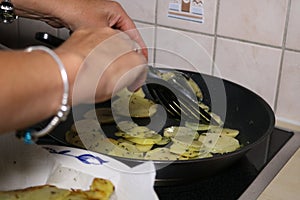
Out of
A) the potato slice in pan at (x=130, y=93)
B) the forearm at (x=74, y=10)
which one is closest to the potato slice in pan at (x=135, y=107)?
the potato slice in pan at (x=130, y=93)

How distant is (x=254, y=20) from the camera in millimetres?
997

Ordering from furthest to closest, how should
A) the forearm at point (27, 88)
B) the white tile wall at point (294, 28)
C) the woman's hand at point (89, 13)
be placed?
the white tile wall at point (294, 28), the woman's hand at point (89, 13), the forearm at point (27, 88)

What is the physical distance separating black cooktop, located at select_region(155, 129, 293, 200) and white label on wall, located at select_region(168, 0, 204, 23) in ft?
0.96

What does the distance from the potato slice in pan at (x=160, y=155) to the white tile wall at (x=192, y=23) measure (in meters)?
0.30

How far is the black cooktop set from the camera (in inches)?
31.0

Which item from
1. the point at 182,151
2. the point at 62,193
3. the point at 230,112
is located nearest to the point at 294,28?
the point at 230,112

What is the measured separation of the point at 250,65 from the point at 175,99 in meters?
0.18

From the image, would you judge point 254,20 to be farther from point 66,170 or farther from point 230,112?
point 66,170

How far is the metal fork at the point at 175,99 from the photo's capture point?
94cm

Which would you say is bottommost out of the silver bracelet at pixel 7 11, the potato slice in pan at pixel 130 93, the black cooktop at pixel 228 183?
the black cooktop at pixel 228 183

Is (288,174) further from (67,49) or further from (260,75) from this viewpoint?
(67,49)

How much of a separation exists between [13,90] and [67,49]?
0.10 meters

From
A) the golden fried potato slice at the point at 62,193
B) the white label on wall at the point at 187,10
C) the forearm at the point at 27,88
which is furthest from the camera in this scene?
the white label on wall at the point at 187,10

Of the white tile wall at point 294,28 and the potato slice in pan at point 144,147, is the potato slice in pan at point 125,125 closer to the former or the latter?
the potato slice in pan at point 144,147
